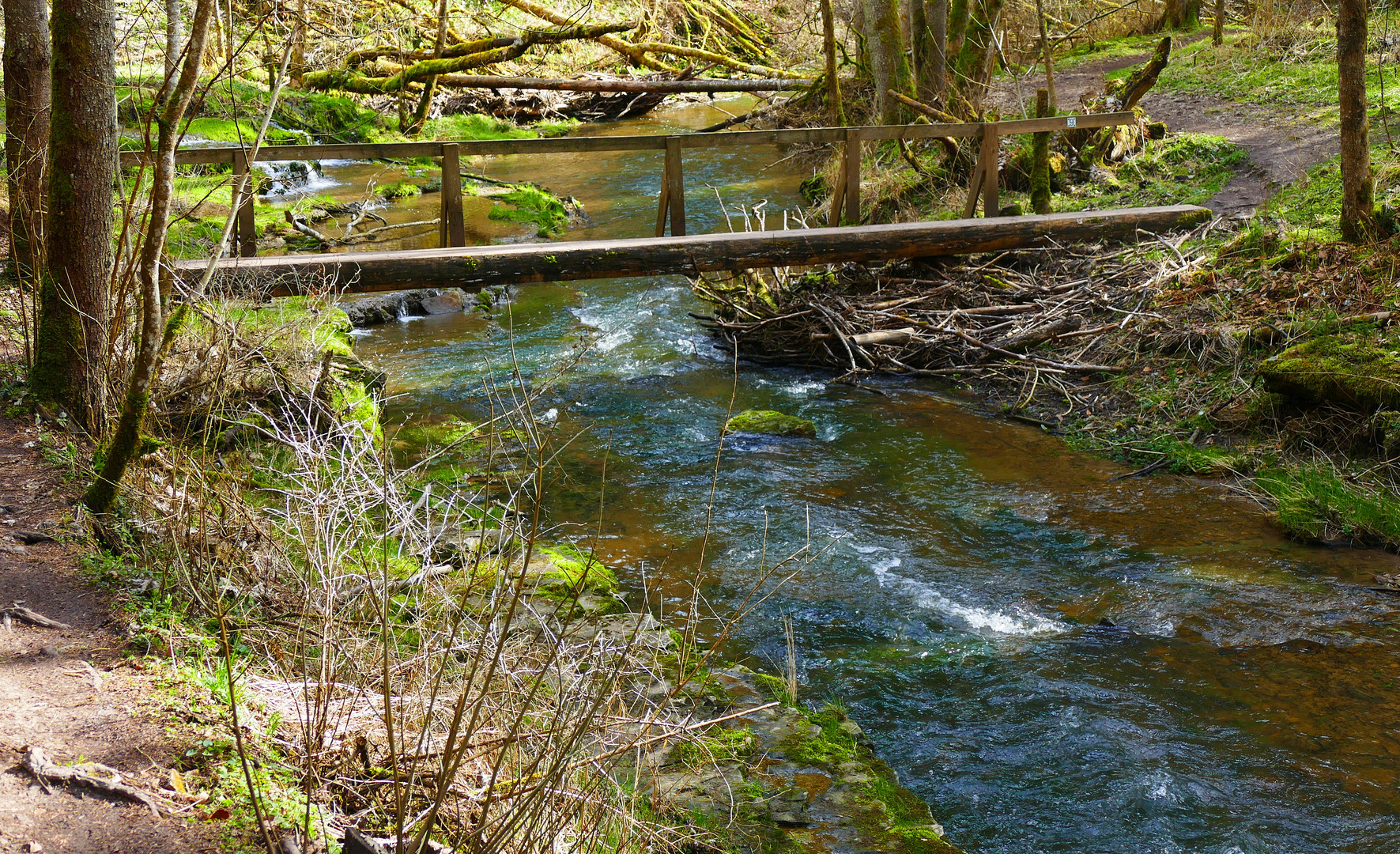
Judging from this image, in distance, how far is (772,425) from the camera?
26.6 ft

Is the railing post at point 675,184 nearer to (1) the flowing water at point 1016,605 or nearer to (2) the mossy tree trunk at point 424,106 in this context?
(1) the flowing water at point 1016,605

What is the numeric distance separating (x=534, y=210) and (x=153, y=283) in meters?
10.7

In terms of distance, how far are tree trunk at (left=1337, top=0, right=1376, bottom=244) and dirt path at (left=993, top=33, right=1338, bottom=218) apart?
70.0 inches

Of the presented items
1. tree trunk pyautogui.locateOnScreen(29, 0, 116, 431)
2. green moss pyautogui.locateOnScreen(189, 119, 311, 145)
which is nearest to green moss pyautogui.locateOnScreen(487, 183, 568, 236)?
green moss pyautogui.locateOnScreen(189, 119, 311, 145)

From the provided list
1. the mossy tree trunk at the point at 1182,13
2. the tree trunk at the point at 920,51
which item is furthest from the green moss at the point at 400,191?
the mossy tree trunk at the point at 1182,13

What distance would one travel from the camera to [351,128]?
62.0 ft

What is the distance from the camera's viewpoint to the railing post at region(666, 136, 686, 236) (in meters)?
9.30

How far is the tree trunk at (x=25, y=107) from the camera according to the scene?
18.8ft

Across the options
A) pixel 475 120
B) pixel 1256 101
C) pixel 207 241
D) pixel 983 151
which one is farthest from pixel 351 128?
pixel 1256 101

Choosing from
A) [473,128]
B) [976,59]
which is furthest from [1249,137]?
[473,128]

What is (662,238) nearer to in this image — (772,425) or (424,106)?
(772,425)

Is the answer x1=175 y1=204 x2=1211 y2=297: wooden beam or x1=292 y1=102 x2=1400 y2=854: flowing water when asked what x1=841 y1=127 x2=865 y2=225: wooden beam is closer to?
x1=175 y1=204 x2=1211 y2=297: wooden beam

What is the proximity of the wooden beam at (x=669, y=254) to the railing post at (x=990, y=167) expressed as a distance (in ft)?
2.48

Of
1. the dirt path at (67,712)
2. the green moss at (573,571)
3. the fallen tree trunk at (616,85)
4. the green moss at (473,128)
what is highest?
the fallen tree trunk at (616,85)
